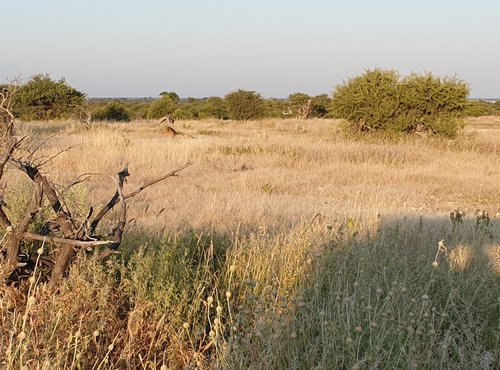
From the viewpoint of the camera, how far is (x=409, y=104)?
1967 centimetres

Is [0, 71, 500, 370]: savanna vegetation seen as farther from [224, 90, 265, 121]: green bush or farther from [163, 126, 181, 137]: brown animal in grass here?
[224, 90, 265, 121]: green bush

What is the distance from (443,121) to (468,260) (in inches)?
640

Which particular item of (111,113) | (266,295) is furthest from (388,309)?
(111,113)

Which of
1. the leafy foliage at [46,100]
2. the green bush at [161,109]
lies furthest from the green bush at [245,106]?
the leafy foliage at [46,100]

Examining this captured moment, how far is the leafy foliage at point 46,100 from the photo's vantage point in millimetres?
27359

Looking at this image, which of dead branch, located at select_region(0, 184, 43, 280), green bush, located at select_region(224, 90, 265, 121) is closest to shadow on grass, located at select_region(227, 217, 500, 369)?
dead branch, located at select_region(0, 184, 43, 280)

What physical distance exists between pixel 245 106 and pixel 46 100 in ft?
47.6

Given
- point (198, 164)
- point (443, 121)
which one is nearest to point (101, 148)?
point (198, 164)

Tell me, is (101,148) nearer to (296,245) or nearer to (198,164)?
(198,164)

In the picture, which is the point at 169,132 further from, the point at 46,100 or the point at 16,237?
the point at 16,237

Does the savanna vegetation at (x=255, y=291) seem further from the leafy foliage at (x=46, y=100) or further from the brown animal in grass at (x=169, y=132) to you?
the leafy foliage at (x=46, y=100)

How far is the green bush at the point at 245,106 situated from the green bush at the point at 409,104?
744 inches

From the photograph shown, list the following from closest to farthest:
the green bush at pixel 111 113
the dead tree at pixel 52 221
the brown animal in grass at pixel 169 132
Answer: the dead tree at pixel 52 221 → the brown animal in grass at pixel 169 132 → the green bush at pixel 111 113

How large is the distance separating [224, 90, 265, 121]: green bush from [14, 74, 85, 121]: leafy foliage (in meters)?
12.6
